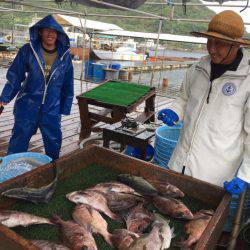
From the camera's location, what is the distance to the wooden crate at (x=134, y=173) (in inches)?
76.0

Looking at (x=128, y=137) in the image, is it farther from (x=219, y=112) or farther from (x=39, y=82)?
(x=219, y=112)

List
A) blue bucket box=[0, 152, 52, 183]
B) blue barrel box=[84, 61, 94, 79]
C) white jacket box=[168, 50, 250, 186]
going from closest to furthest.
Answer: white jacket box=[168, 50, 250, 186] < blue bucket box=[0, 152, 52, 183] < blue barrel box=[84, 61, 94, 79]

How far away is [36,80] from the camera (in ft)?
14.1

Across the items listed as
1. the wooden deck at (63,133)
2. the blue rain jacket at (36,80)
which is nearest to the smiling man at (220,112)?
the blue rain jacket at (36,80)

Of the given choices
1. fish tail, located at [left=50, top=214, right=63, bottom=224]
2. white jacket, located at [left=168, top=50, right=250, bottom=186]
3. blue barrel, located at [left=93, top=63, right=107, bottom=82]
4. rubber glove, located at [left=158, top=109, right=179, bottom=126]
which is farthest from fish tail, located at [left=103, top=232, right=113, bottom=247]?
blue barrel, located at [left=93, top=63, right=107, bottom=82]

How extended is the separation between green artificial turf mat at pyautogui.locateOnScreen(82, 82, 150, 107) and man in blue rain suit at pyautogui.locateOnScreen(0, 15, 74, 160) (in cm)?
126

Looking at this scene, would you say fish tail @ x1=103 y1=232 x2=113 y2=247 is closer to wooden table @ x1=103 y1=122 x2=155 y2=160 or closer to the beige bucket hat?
the beige bucket hat

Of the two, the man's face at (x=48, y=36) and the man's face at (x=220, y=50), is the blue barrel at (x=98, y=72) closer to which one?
the man's face at (x=48, y=36)

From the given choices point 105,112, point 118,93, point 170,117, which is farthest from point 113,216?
point 105,112

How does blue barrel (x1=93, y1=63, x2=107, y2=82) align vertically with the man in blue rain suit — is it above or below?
below

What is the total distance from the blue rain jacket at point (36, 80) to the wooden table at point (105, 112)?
3.99 feet

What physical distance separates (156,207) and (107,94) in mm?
3944

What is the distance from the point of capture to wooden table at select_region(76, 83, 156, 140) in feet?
17.9

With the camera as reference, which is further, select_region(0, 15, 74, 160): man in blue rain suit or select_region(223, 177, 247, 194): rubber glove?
select_region(0, 15, 74, 160): man in blue rain suit
